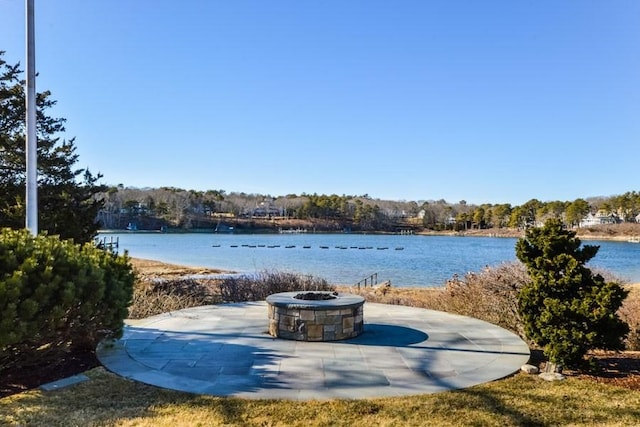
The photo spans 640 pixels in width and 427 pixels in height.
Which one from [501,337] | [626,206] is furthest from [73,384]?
[626,206]

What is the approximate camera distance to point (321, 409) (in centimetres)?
371

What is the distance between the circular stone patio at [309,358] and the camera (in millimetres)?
4270

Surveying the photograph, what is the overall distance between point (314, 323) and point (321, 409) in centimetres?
228

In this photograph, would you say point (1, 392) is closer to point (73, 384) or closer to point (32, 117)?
point (73, 384)

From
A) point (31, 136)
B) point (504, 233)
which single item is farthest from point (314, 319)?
point (504, 233)

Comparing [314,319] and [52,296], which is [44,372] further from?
[314,319]

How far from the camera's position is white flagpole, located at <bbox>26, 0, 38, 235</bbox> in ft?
18.6

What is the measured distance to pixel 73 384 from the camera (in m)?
4.32

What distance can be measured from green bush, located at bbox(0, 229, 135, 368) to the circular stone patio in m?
0.53

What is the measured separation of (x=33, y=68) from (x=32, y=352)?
3689 millimetres

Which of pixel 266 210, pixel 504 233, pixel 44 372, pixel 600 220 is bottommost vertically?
pixel 504 233

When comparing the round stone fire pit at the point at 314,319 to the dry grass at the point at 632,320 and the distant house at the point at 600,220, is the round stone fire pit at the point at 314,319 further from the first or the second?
the distant house at the point at 600,220

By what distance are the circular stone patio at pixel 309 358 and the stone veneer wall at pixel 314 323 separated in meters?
0.11

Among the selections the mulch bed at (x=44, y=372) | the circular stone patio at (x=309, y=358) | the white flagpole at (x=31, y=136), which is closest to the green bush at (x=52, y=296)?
the mulch bed at (x=44, y=372)
